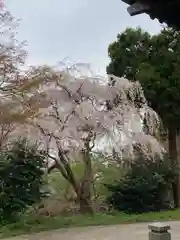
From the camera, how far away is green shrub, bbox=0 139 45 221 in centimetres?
1171

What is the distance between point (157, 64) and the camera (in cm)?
1730

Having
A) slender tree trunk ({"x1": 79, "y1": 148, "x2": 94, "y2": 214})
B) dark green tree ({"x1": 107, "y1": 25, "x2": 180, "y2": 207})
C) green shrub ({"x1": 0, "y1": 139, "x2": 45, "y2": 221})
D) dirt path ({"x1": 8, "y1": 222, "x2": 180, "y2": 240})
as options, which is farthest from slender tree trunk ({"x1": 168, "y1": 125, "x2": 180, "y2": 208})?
green shrub ({"x1": 0, "y1": 139, "x2": 45, "y2": 221})

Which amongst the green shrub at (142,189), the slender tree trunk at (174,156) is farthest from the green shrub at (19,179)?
the slender tree trunk at (174,156)

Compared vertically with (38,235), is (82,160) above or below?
above

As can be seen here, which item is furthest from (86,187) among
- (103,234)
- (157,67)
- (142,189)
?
(157,67)

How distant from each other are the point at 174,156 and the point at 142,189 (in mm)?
3158

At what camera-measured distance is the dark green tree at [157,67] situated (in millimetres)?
16734

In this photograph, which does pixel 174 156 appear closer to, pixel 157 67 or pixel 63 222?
pixel 157 67

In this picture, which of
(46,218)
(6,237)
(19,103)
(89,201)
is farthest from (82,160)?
(6,237)

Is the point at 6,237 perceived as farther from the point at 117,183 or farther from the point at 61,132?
the point at 117,183

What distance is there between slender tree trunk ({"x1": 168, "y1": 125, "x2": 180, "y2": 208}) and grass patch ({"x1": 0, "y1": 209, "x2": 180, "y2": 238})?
4074 mm

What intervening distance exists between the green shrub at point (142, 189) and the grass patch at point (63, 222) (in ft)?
6.15

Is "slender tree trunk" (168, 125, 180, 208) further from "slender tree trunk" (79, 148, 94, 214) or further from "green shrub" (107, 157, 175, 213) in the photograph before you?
"slender tree trunk" (79, 148, 94, 214)

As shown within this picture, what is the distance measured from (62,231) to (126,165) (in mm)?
5408
